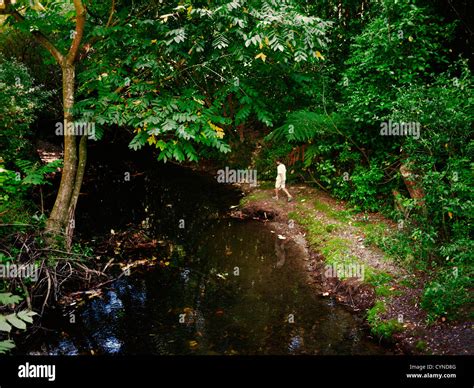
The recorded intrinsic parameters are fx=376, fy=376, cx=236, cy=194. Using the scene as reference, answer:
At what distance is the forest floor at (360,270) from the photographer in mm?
6484

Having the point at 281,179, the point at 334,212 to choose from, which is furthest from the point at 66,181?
the point at 334,212

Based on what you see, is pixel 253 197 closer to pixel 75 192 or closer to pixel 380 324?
pixel 75 192

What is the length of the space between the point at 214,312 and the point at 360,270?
344 cm

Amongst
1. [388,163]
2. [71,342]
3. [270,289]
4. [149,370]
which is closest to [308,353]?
[270,289]

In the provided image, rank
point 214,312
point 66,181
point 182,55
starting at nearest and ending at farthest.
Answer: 1. point 182,55
2. point 214,312
3. point 66,181

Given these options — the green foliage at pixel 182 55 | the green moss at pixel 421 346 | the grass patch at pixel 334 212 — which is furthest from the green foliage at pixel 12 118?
the green moss at pixel 421 346

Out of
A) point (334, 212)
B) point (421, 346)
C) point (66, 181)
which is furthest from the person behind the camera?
point (334, 212)

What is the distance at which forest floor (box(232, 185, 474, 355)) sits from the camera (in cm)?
648

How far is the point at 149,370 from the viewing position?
4.39 m

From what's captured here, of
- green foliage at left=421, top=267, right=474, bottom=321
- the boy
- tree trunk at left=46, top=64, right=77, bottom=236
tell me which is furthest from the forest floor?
tree trunk at left=46, top=64, right=77, bottom=236

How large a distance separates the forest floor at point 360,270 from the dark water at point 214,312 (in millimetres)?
391

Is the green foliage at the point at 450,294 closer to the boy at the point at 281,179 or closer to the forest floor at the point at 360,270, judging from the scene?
the forest floor at the point at 360,270

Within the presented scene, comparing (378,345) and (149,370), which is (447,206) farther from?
(149,370)

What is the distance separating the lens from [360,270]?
8578 mm
